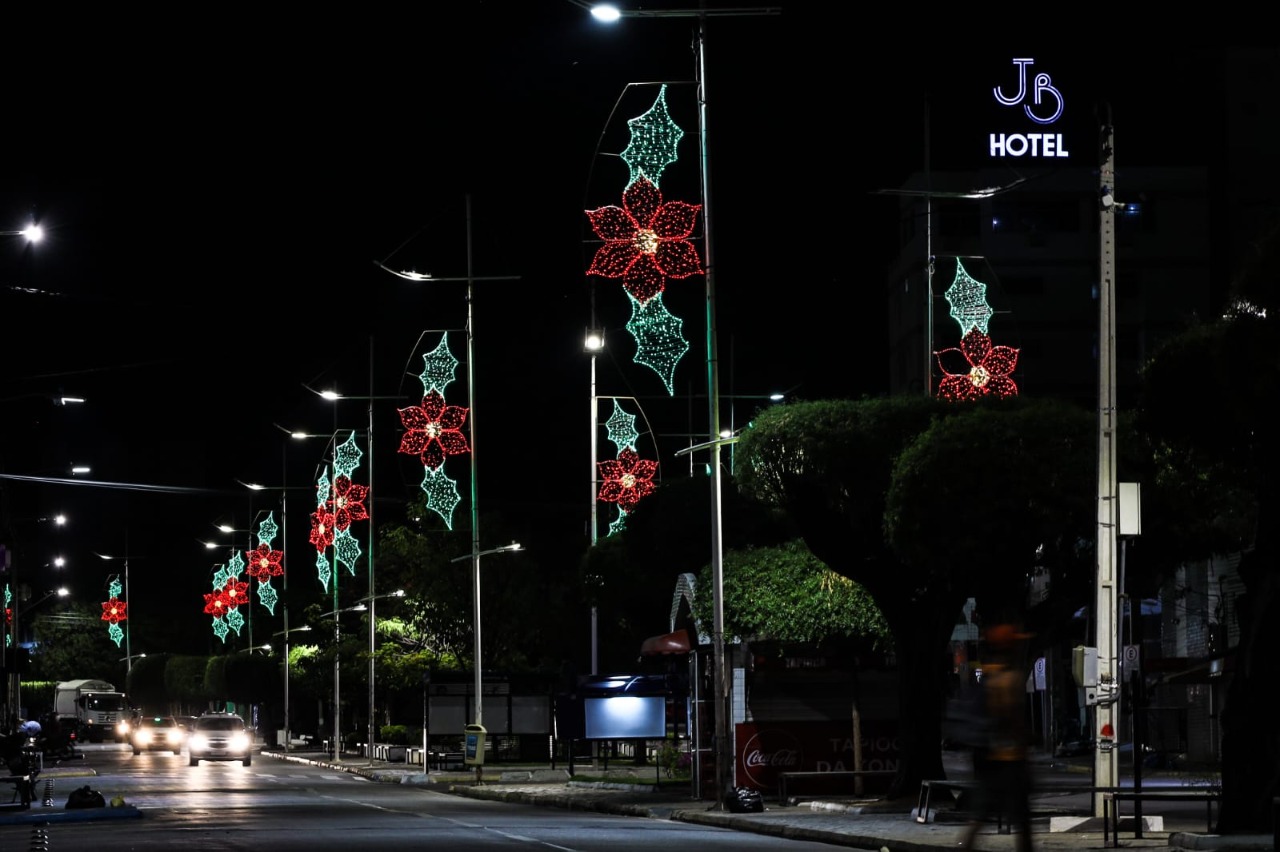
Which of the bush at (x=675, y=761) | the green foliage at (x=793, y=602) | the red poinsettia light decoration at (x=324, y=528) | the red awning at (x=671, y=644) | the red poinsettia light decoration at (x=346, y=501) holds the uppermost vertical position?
the red poinsettia light decoration at (x=346, y=501)

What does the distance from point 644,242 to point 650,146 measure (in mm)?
1482

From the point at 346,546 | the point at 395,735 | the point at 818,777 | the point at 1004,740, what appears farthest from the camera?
the point at 395,735

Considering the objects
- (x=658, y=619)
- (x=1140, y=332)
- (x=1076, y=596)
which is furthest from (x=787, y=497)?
(x=1140, y=332)

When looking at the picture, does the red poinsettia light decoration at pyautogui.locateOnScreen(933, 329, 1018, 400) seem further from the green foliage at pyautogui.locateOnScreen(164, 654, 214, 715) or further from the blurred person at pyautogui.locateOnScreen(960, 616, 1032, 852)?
the green foliage at pyautogui.locateOnScreen(164, 654, 214, 715)

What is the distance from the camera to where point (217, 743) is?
6575 centimetres

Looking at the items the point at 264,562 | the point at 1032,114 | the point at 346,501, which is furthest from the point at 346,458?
the point at 1032,114

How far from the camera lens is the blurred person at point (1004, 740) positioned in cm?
1477

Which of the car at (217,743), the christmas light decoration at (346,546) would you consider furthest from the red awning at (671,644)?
the christmas light decoration at (346,546)

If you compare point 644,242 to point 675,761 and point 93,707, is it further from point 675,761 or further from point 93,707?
point 93,707

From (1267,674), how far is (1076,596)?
797 cm

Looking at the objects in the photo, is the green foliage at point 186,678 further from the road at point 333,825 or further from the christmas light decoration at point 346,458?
the road at point 333,825

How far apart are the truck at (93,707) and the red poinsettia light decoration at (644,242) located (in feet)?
329

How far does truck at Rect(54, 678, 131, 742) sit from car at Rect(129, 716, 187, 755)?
124 feet

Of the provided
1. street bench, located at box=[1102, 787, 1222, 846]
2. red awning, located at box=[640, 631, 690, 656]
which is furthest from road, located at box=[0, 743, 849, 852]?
red awning, located at box=[640, 631, 690, 656]
